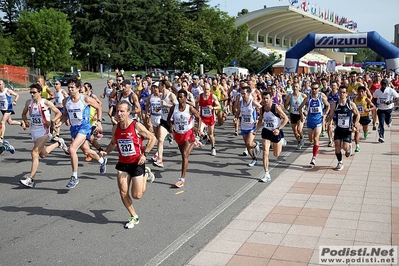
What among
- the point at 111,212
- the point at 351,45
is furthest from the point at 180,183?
the point at 351,45

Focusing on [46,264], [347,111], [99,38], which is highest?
[99,38]

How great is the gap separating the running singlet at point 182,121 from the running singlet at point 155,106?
7.18 ft

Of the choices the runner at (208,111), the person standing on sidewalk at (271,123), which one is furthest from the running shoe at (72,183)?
the runner at (208,111)

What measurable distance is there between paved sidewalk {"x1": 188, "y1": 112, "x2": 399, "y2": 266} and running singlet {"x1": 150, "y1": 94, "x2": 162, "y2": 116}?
10.8ft

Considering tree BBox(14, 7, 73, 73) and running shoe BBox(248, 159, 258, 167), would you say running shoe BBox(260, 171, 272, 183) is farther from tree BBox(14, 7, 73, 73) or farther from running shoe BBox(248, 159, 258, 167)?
tree BBox(14, 7, 73, 73)

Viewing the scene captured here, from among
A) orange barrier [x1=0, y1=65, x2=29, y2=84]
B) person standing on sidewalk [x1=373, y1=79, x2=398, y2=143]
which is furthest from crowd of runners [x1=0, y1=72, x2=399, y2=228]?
orange barrier [x1=0, y1=65, x2=29, y2=84]

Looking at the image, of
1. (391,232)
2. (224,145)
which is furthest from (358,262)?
(224,145)

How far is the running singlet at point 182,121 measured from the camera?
834cm

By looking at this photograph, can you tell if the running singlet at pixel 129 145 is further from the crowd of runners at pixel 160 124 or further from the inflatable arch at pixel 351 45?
the inflatable arch at pixel 351 45

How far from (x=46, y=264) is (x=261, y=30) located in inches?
3101

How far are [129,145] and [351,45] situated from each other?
969 inches

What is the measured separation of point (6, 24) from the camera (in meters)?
83.1

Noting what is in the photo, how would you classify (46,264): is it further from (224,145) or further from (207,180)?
(224,145)

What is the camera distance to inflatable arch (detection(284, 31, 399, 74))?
86.4 feet
